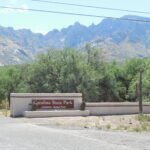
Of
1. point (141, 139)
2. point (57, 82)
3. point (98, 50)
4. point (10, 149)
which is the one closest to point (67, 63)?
point (57, 82)

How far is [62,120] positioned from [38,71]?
37.1 m

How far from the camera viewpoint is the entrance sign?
3969 cm

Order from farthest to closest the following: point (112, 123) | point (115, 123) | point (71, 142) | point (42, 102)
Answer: point (42, 102), point (115, 123), point (112, 123), point (71, 142)

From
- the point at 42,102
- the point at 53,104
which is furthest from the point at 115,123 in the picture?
the point at 42,102

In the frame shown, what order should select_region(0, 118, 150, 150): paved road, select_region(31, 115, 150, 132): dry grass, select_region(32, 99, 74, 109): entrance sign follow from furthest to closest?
1. select_region(32, 99, 74, 109): entrance sign
2. select_region(31, 115, 150, 132): dry grass
3. select_region(0, 118, 150, 150): paved road

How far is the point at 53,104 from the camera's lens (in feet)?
132

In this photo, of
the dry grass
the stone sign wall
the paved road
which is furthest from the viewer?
the stone sign wall

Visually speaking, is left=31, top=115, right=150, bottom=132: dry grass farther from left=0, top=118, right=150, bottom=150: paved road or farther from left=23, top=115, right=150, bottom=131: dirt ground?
left=0, top=118, right=150, bottom=150: paved road

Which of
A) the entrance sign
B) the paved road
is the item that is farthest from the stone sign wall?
the paved road

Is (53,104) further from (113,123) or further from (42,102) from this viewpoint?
(113,123)

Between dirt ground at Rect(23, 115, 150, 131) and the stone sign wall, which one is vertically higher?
the stone sign wall

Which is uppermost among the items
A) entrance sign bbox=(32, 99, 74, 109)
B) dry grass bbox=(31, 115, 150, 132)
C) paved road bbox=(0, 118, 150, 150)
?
entrance sign bbox=(32, 99, 74, 109)

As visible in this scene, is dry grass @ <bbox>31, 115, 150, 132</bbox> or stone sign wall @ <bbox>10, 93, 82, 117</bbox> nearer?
dry grass @ <bbox>31, 115, 150, 132</bbox>

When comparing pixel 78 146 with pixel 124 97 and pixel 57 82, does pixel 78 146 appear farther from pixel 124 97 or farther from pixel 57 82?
pixel 124 97
